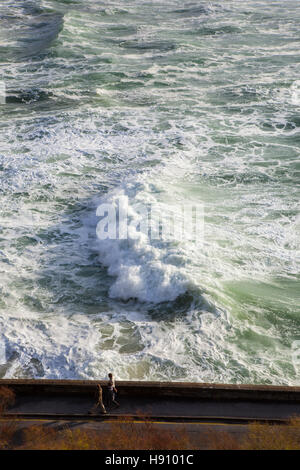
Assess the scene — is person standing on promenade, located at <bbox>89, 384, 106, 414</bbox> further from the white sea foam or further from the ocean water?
the white sea foam

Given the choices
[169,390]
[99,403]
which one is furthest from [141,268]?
[99,403]

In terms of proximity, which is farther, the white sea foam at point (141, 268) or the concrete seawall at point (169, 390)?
the white sea foam at point (141, 268)

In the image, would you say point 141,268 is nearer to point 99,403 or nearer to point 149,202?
point 149,202

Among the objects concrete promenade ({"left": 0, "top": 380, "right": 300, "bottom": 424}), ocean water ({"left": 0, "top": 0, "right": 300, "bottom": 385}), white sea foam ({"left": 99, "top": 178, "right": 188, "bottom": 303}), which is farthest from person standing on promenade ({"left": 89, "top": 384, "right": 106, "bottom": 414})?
white sea foam ({"left": 99, "top": 178, "right": 188, "bottom": 303})

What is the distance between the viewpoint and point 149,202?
1753 cm

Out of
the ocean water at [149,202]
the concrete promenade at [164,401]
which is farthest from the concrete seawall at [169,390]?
the ocean water at [149,202]

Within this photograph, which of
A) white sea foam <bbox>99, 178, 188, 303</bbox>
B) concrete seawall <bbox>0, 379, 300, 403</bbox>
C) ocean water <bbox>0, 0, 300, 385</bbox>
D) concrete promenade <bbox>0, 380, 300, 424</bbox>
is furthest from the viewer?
white sea foam <bbox>99, 178, 188, 303</bbox>

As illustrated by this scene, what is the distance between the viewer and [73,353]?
35.9ft

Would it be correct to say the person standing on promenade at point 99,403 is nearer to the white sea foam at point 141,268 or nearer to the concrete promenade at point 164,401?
the concrete promenade at point 164,401

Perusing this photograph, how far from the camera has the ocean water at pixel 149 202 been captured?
11.1 metres

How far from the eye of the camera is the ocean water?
11.1m
